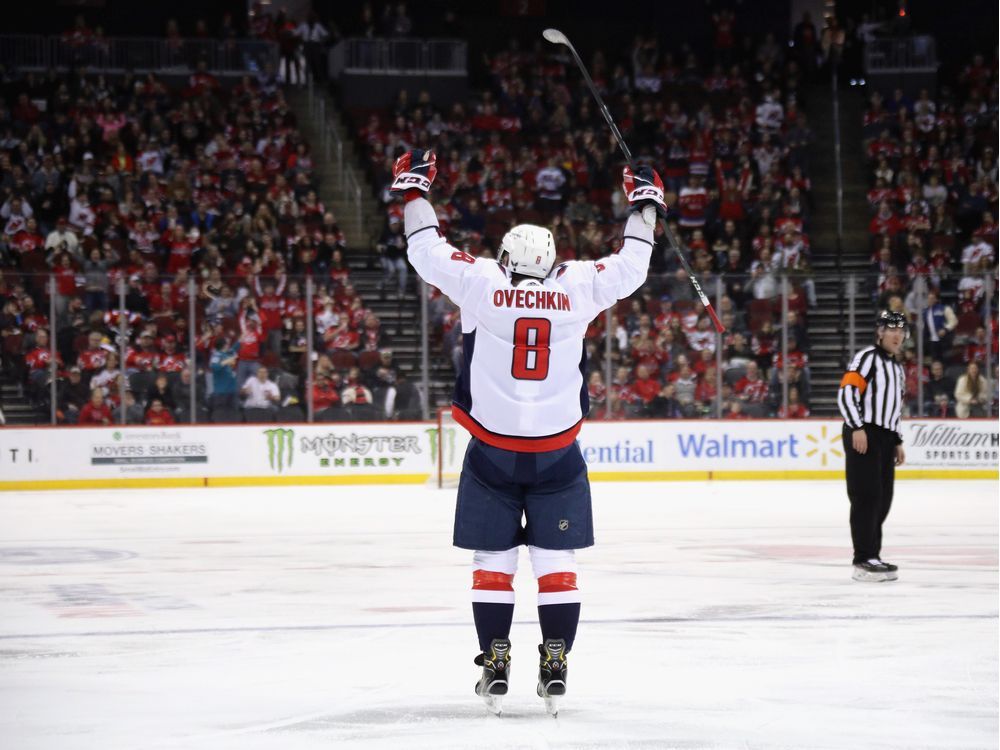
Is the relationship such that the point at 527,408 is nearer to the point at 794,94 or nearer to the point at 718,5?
the point at 794,94

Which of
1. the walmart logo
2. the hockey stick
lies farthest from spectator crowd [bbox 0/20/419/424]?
the hockey stick

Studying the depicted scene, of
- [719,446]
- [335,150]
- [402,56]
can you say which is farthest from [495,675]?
Answer: [402,56]

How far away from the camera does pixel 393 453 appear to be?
53.4 ft

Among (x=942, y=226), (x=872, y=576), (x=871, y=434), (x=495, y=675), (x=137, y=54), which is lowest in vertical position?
(x=872, y=576)

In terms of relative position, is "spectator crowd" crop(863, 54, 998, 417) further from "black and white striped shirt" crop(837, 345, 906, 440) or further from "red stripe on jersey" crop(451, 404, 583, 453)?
"red stripe on jersey" crop(451, 404, 583, 453)

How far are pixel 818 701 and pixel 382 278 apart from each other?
1144 centimetres

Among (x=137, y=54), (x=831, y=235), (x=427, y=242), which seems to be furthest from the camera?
(x=137, y=54)

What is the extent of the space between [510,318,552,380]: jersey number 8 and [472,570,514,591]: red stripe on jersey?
2.11ft

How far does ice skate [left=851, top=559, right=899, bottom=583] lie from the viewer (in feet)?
27.2

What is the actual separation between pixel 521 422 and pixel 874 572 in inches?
156

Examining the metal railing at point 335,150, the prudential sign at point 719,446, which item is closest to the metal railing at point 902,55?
the metal railing at point 335,150

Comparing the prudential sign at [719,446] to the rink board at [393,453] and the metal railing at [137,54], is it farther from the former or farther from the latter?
the metal railing at [137,54]

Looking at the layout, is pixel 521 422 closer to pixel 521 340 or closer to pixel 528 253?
pixel 521 340

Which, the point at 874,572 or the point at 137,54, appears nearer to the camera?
the point at 874,572
